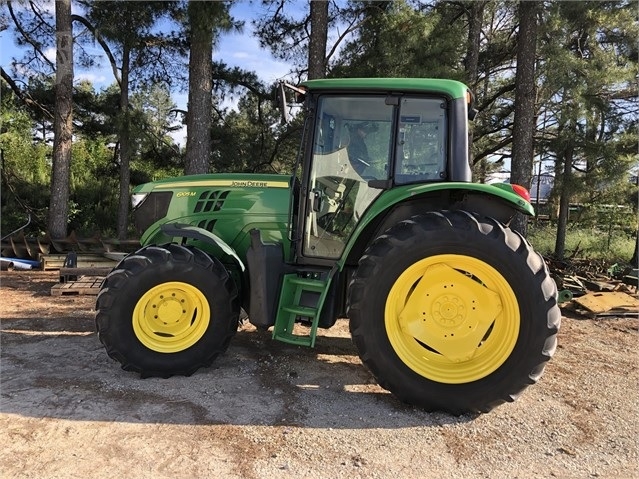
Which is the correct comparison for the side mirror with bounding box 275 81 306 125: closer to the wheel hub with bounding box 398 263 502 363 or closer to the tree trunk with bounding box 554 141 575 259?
the wheel hub with bounding box 398 263 502 363

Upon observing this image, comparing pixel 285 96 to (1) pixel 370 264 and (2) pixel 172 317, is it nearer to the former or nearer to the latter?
(1) pixel 370 264

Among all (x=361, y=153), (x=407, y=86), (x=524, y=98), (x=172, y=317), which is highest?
(x=524, y=98)

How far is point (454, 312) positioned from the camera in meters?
3.29

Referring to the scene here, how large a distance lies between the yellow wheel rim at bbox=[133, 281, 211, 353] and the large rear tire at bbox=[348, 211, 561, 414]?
1.22m

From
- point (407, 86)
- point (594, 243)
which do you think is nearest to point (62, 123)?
point (407, 86)

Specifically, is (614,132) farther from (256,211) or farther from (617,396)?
(256,211)

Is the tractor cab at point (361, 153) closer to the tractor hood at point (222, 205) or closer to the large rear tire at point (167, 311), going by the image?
the tractor hood at point (222, 205)

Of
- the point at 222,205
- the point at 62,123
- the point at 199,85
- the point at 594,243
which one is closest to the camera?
the point at 222,205

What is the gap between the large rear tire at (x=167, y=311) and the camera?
3.61 meters

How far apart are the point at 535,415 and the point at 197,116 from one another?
26.2 feet

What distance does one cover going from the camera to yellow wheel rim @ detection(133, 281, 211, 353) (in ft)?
12.1

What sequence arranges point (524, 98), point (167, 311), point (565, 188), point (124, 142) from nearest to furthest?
1. point (167, 311)
2. point (524, 98)
3. point (565, 188)
4. point (124, 142)

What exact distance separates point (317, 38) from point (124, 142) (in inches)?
214

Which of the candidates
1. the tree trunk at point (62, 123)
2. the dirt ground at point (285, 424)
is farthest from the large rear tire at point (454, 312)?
the tree trunk at point (62, 123)
